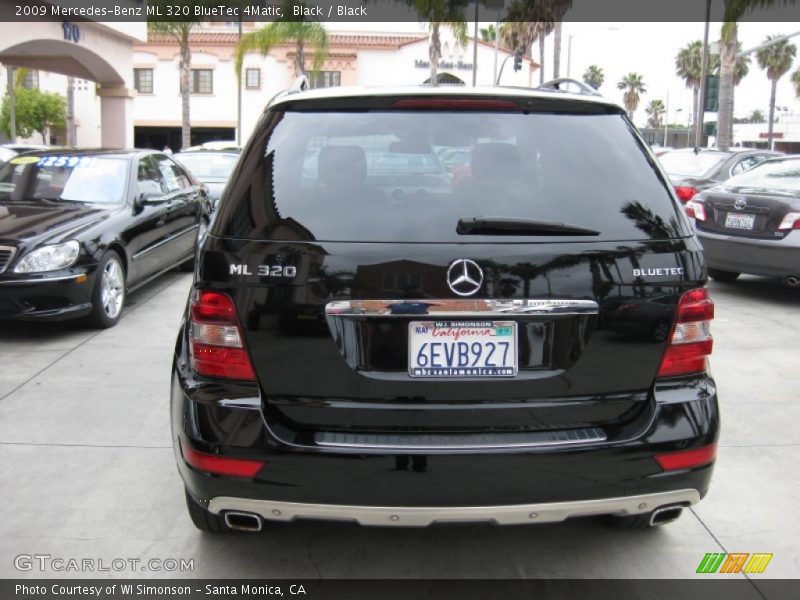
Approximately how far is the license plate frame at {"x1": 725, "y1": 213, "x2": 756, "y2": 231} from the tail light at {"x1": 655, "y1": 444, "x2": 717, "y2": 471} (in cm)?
603

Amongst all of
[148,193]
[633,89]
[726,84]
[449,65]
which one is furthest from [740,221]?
[633,89]

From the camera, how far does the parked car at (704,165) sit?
1124 cm

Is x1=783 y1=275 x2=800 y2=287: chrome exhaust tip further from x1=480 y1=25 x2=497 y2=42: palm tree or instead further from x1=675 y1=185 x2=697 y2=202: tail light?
x1=480 y1=25 x2=497 y2=42: palm tree

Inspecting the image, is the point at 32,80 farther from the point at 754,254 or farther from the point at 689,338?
the point at 689,338

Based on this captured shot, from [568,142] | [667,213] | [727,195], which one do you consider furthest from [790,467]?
[727,195]

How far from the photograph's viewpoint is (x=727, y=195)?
27.9 feet

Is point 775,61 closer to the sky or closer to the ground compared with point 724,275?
closer to the sky

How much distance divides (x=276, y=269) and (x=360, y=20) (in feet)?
154

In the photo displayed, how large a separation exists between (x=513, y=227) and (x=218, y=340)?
1.03m

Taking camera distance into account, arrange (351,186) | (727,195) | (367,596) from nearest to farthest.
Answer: (351,186)
(367,596)
(727,195)

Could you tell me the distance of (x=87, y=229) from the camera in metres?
6.77

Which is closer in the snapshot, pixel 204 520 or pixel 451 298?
pixel 451 298

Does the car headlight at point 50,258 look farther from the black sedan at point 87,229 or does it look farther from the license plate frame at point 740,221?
the license plate frame at point 740,221

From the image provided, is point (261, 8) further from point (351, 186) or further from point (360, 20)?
point (351, 186)
